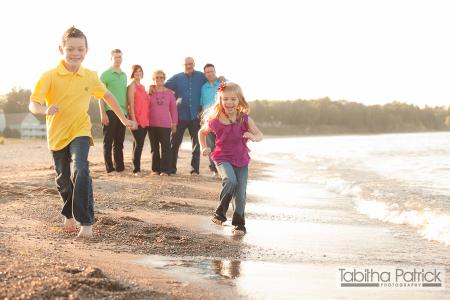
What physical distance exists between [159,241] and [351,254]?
1.49m

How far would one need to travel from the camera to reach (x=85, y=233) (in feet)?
15.8

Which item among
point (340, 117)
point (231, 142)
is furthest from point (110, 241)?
point (340, 117)

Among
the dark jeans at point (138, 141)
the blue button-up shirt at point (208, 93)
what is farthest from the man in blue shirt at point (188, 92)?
the dark jeans at point (138, 141)

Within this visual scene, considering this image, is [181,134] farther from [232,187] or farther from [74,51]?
[74,51]

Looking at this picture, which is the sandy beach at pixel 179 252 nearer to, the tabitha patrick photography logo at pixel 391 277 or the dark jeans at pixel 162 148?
the tabitha patrick photography logo at pixel 391 277

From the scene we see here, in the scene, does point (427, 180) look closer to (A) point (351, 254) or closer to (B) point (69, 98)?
(A) point (351, 254)

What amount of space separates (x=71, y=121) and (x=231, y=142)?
1676mm

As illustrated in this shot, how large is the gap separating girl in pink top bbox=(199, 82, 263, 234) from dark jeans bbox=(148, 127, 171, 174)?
4.43 m

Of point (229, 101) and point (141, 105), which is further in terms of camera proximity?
point (141, 105)

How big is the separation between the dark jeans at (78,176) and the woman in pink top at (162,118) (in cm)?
529

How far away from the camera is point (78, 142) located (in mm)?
4930

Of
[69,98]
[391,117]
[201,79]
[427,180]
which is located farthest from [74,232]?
[391,117]

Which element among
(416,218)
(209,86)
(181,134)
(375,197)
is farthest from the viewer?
(181,134)

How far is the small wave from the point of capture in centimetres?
590
